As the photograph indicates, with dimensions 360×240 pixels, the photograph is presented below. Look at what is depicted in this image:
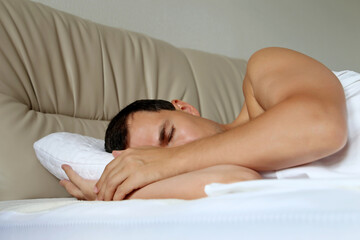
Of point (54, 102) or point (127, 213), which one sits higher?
point (127, 213)

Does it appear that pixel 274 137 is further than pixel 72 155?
No

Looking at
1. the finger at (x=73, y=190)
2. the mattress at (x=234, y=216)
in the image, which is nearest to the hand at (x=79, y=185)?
the finger at (x=73, y=190)

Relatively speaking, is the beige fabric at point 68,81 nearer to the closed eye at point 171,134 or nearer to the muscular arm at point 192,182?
the closed eye at point 171,134

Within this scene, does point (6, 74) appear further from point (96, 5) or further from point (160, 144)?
point (96, 5)

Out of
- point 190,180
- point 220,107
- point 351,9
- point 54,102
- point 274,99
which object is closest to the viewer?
point 190,180

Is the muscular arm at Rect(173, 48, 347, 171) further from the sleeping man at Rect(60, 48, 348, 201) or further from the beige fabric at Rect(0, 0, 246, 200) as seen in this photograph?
the beige fabric at Rect(0, 0, 246, 200)

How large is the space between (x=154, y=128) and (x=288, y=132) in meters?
0.46

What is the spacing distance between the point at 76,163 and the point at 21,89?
16.3 inches

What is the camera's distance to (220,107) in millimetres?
1938

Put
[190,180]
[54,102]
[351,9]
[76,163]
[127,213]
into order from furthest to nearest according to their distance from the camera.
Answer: [351,9] → [54,102] → [76,163] → [190,180] → [127,213]

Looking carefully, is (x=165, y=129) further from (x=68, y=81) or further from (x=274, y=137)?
(x=68, y=81)

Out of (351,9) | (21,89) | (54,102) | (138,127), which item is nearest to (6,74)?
(21,89)

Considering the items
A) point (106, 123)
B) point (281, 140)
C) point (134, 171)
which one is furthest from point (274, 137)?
point (106, 123)

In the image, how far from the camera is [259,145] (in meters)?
0.73
